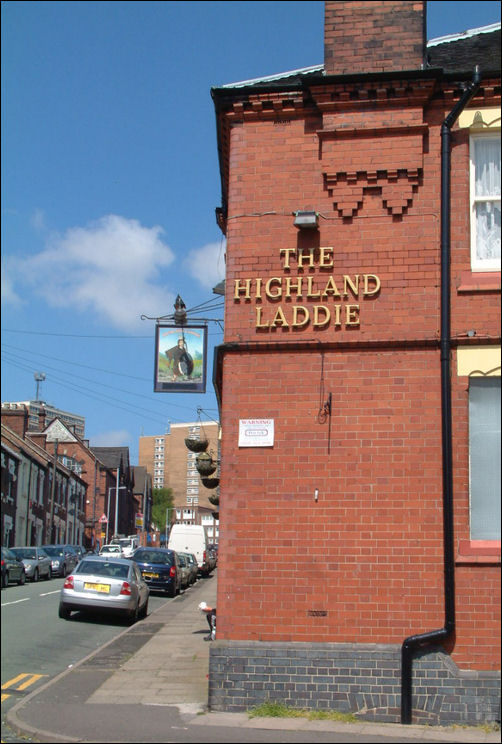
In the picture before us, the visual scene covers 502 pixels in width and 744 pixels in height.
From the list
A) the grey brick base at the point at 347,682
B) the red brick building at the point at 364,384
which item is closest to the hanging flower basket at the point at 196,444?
the red brick building at the point at 364,384

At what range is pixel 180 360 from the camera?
1164 centimetres

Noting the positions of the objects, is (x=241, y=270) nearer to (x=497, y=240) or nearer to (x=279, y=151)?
(x=279, y=151)

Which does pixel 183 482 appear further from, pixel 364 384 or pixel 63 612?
pixel 364 384

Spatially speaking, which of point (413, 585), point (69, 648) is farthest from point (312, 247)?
point (69, 648)

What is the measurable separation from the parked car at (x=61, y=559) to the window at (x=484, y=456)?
99.8ft

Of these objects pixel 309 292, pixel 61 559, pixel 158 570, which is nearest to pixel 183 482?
pixel 61 559

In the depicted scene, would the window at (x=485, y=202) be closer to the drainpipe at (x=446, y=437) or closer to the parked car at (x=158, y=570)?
the drainpipe at (x=446, y=437)

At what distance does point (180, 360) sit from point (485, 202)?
14.6 feet

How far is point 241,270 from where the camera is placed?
1064 centimetres

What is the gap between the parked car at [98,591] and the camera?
19766 mm

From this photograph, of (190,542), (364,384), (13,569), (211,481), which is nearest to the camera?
(364,384)

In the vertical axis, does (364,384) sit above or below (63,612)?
above

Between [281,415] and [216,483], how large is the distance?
1150 cm

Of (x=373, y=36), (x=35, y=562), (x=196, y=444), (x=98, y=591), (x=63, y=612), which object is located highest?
(x=373, y=36)
